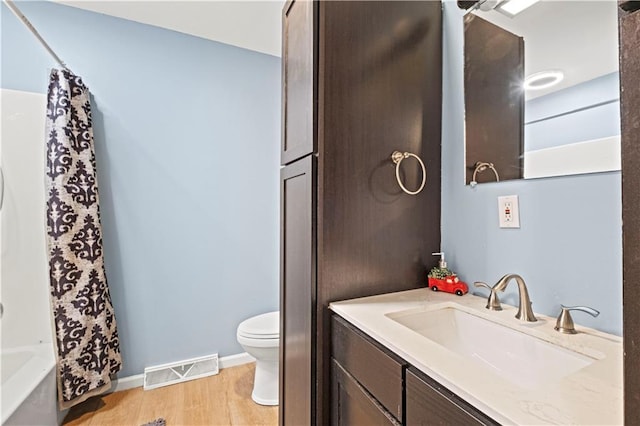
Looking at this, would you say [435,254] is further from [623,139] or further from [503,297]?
[623,139]

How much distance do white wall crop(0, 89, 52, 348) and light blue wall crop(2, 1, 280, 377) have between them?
19cm

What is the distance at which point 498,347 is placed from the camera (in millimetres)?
894

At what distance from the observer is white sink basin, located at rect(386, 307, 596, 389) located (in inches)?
29.5

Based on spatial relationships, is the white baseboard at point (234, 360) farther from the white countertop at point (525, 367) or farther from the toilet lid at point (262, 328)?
the white countertop at point (525, 367)

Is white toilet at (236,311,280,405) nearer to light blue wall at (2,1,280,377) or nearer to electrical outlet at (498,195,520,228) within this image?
light blue wall at (2,1,280,377)

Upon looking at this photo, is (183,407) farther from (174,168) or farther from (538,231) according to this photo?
(538,231)

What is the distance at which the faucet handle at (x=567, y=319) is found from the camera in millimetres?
815

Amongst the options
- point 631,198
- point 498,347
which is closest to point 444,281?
point 498,347

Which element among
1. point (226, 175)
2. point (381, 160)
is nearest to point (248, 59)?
point (226, 175)

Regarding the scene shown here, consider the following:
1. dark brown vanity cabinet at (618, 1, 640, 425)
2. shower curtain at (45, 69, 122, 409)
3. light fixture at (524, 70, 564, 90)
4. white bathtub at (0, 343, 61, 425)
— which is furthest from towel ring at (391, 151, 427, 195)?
white bathtub at (0, 343, 61, 425)

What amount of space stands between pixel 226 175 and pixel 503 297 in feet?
6.05

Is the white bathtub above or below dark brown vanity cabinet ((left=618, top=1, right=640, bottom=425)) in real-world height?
below

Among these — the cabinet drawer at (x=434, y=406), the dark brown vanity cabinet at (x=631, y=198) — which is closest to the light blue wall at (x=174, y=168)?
the cabinet drawer at (x=434, y=406)

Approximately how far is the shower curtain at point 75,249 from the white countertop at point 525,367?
155 centimetres
